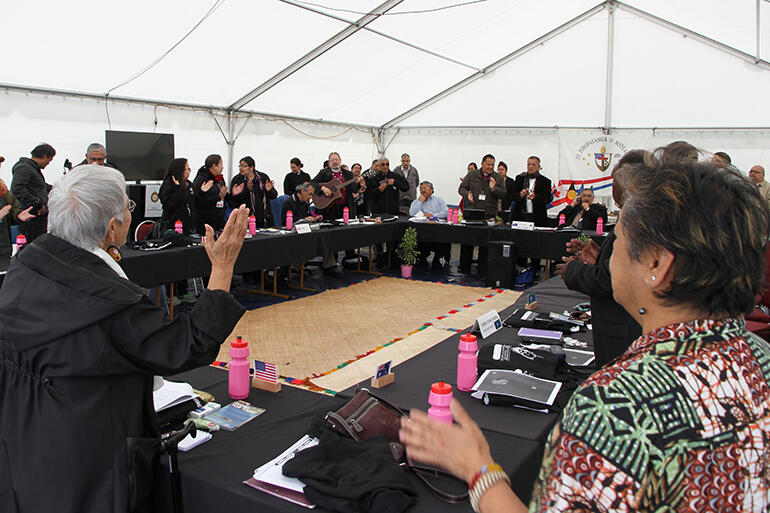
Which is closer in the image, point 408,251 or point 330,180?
point 408,251

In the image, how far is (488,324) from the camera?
2.71 m

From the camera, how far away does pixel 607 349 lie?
7.00ft

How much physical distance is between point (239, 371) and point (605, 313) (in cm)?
128

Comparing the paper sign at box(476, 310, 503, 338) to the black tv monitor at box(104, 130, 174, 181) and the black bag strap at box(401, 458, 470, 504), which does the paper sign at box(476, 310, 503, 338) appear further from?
the black tv monitor at box(104, 130, 174, 181)

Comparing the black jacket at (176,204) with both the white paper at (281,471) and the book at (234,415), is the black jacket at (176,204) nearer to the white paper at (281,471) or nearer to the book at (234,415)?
the book at (234,415)

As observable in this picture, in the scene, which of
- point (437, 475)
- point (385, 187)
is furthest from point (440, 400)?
point (385, 187)

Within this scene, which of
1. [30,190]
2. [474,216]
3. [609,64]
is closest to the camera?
[30,190]

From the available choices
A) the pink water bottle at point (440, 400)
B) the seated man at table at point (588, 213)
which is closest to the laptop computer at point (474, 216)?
the seated man at table at point (588, 213)

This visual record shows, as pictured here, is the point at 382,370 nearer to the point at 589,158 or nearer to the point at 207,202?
the point at 207,202

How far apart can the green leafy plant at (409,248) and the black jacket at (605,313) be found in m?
5.61

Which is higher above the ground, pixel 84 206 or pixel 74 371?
pixel 84 206

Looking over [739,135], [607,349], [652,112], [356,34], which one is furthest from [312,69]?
[607,349]

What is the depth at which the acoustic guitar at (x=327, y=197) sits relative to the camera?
25.8 ft

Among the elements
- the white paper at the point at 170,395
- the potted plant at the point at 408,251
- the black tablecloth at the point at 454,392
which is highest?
the white paper at the point at 170,395
